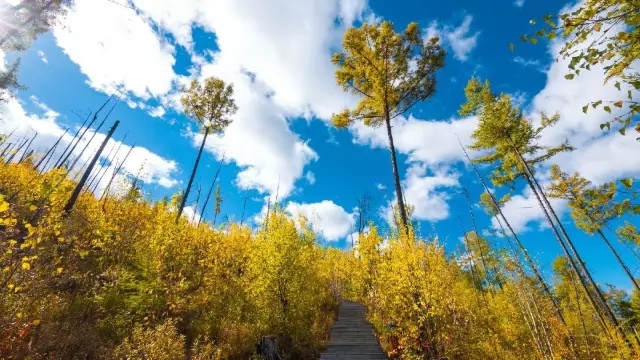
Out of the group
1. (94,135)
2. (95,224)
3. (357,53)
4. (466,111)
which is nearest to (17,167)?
(94,135)

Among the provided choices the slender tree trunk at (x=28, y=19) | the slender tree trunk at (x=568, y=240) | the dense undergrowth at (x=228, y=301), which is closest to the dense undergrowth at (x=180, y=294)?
the dense undergrowth at (x=228, y=301)

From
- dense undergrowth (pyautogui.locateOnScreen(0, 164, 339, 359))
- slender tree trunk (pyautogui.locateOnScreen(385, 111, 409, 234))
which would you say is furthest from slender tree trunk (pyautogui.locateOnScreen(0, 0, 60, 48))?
slender tree trunk (pyautogui.locateOnScreen(385, 111, 409, 234))

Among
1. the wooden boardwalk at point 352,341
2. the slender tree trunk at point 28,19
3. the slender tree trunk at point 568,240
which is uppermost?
the slender tree trunk at point 28,19

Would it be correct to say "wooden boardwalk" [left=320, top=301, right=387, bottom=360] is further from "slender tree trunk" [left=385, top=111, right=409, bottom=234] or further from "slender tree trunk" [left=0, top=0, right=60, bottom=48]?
"slender tree trunk" [left=0, top=0, right=60, bottom=48]

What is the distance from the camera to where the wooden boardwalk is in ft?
36.5

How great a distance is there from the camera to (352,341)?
12.8 metres

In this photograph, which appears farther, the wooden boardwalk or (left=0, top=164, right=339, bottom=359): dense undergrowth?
the wooden boardwalk

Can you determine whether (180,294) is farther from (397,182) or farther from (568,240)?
(568,240)

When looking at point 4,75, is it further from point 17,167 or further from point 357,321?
point 357,321

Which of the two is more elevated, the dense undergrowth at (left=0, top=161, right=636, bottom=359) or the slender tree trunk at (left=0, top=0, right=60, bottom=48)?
the slender tree trunk at (left=0, top=0, right=60, bottom=48)

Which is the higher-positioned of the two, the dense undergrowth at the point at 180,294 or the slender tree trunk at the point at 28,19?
the slender tree trunk at the point at 28,19

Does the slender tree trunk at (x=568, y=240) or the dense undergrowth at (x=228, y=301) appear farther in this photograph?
the slender tree trunk at (x=568, y=240)

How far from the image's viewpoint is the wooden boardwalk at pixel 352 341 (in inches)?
438

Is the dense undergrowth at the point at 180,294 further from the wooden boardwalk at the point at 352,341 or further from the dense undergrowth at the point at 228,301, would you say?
the wooden boardwalk at the point at 352,341
